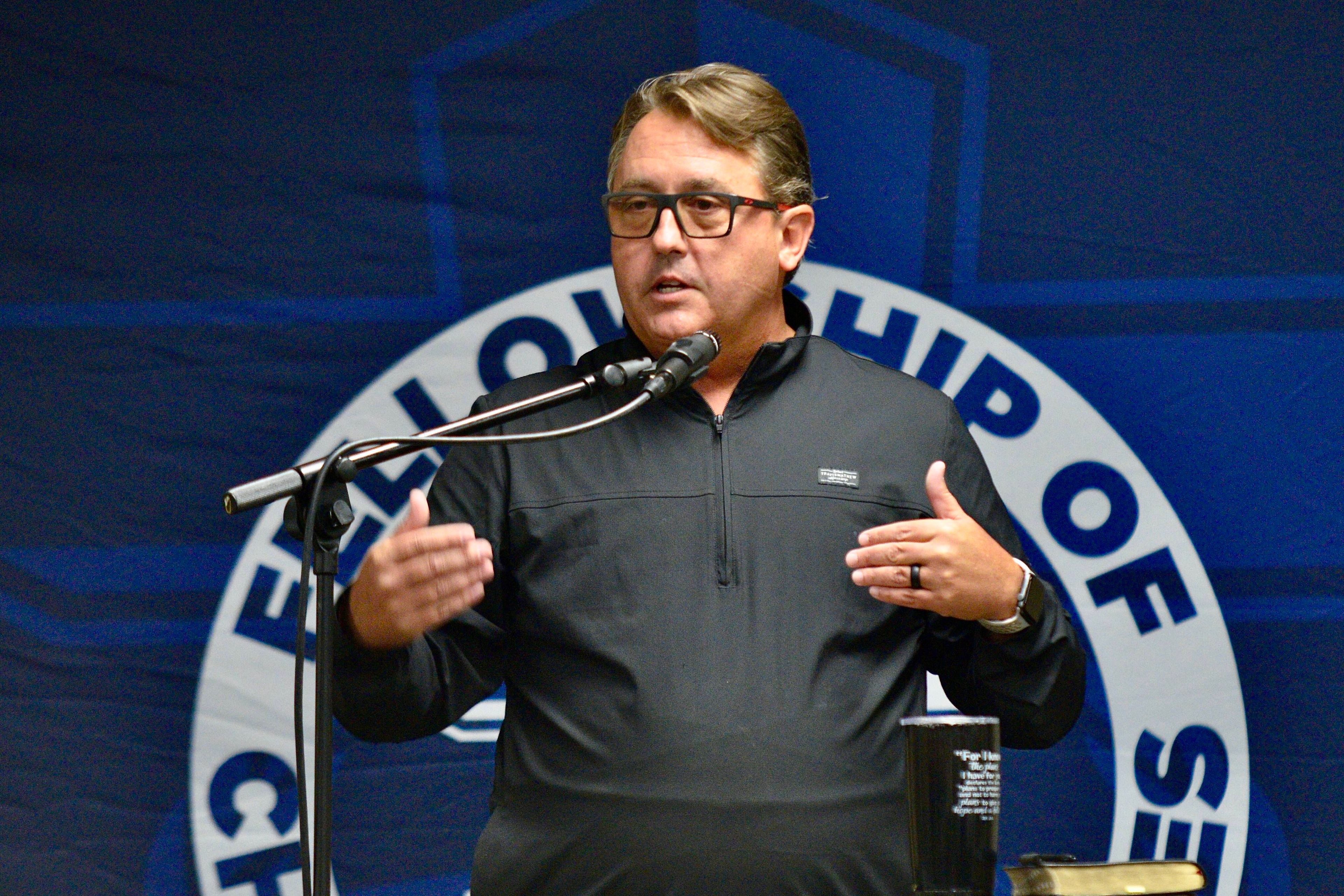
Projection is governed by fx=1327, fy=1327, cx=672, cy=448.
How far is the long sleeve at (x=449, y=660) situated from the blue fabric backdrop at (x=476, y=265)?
72 centimetres

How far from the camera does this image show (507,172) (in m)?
2.38

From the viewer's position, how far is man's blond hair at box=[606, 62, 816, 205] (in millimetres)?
1733

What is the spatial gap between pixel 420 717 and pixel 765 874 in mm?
456

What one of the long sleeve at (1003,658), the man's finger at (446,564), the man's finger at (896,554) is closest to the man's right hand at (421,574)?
the man's finger at (446,564)

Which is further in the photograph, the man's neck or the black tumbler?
the man's neck

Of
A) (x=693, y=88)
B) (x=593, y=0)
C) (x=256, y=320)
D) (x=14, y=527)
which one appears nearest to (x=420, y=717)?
(x=693, y=88)

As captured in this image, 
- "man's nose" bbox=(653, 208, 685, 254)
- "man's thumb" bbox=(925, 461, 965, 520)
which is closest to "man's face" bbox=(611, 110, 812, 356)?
"man's nose" bbox=(653, 208, 685, 254)

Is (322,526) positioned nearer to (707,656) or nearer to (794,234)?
(707,656)

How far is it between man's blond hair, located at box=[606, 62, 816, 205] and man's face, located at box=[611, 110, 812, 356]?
1 centimetres

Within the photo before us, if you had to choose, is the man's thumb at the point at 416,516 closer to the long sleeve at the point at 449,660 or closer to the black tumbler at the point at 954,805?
the long sleeve at the point at 449,660

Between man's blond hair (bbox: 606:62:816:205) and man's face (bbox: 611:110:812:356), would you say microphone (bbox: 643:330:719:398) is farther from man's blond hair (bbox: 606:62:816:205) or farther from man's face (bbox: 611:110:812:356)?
man's blond hair (bbox: 606:62:816:205)

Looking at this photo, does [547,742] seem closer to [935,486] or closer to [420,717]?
[420,717]

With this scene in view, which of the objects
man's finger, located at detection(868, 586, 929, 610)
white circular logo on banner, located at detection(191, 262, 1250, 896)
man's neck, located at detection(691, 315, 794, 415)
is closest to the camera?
man's finger, located at detection(868, 586, 929, 610)

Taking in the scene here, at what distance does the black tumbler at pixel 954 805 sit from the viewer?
1080 millimetres
